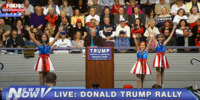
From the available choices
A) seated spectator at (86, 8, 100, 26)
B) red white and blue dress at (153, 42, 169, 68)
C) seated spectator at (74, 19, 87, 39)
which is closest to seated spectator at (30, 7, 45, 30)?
seated spectator at (74, 19, 87, 39)

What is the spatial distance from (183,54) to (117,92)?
7675 millimetres

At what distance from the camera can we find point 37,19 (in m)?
16.6

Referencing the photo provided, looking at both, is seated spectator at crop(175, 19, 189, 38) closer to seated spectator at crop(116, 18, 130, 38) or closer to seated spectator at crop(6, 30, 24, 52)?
seated spectator at crop(116, 18, 130, 38)

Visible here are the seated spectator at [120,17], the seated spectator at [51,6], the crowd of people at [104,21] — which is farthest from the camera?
the seated spectator at [51,6]

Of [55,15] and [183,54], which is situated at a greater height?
[55,15]

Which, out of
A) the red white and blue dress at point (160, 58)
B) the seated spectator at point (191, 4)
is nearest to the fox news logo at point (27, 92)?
the red white and blue dress at point (160, 58)

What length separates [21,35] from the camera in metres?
15.4

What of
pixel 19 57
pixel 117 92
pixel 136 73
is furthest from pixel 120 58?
pixel 117 92

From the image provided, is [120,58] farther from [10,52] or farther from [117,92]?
[117,92]

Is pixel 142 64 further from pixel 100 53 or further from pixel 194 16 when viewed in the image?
pixel 194 16

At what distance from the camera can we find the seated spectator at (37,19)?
16500 millimetres

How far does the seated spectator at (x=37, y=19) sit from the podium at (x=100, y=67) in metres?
5.33

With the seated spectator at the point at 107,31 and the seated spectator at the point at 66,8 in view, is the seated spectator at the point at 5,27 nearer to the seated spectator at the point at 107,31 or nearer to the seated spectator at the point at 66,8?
the seated spectator at the point at 66,8

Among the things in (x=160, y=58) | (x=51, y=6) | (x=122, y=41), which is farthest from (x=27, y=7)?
(x=160, y=58)
